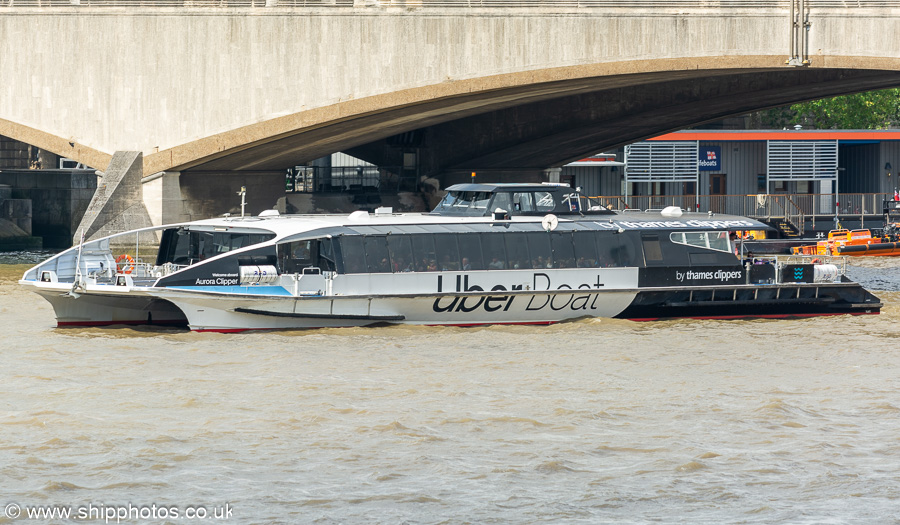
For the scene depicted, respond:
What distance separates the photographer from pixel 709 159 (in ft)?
204

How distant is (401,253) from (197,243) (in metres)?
4.55

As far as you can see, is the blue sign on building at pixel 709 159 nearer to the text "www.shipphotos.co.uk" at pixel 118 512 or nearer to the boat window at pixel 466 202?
the boat window at pixel 466 202

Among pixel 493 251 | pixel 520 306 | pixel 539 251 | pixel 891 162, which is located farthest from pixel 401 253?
pixel 891 162

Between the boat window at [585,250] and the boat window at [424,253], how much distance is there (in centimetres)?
317

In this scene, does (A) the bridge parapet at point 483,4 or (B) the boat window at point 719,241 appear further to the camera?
(A) the bridge parapet at point 483,4

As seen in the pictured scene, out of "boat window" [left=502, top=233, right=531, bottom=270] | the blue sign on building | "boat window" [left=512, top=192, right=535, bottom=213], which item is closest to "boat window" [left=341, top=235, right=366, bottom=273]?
"boat window" [left=502, top=233, right=531, bottom=270]

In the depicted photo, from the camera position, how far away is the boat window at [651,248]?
91.7ft

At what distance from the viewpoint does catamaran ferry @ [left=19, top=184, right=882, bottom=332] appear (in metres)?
25.6

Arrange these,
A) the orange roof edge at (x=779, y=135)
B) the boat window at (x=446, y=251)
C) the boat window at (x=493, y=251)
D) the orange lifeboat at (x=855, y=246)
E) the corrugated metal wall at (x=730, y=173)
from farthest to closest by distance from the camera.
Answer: the corrugated metal wall at (x=730, y=173) < the orange roof edge at (x=779, y=135) < the orange lifeboat at (x=855, y=246) < the boat window at (x=493, y=251) < the boat window at (x=446, y=251)

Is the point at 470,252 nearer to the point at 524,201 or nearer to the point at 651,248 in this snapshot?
the point at 524,201

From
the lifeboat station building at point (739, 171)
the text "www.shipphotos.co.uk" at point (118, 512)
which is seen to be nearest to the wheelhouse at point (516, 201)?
the text "www.shipphotos.co.uk" at point (118, 512)

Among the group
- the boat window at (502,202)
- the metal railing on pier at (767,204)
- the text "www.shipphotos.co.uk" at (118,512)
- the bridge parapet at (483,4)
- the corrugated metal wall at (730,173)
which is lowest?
the text "www.shipphotos.co.uk" at (118,512)

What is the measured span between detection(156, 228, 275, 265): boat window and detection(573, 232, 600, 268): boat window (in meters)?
6.54

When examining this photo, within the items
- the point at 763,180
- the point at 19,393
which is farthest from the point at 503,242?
the point at 763,180
